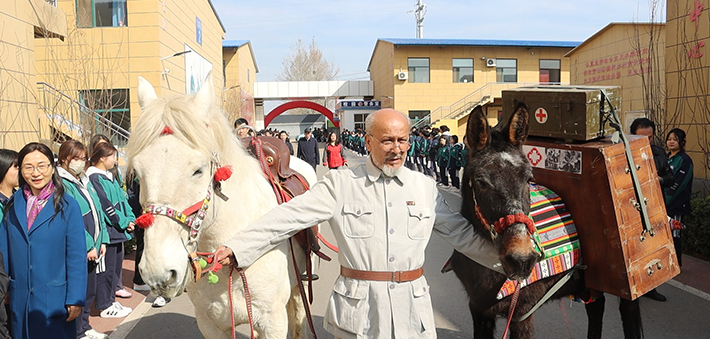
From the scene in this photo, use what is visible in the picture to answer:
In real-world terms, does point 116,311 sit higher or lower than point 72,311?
lower

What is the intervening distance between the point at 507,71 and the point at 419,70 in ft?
20.8

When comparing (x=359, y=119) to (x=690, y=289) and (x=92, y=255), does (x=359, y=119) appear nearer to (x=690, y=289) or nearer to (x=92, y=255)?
(x=690, y=289)

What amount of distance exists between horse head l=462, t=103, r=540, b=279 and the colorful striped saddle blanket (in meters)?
0.42

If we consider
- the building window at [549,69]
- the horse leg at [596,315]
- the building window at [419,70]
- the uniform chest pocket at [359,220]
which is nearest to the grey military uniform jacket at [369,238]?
the uniform chest pocket at [359,220]

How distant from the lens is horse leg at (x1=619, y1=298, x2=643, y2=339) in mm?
3451

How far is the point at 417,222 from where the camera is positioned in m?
2.37

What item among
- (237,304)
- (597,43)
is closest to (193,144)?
(237,304)

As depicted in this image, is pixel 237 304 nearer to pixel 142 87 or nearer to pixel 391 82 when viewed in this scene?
pixel 142 87

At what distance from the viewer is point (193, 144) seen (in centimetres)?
219

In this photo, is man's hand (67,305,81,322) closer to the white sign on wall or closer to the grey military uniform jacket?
the grey military uniform jacket

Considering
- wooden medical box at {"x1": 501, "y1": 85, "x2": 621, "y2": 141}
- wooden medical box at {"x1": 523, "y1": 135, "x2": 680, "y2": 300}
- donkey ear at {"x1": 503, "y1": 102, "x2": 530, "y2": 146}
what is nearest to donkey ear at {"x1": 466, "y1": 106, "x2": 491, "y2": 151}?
donkey ear at {"x1": 503, "y1": 102, "x2": 530, "y2": 146}

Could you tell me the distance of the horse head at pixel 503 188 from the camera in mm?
2193

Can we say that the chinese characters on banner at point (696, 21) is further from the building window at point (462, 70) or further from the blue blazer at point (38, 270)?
the building window at point (462, 70)

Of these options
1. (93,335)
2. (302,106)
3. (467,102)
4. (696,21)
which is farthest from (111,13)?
(302,106)
